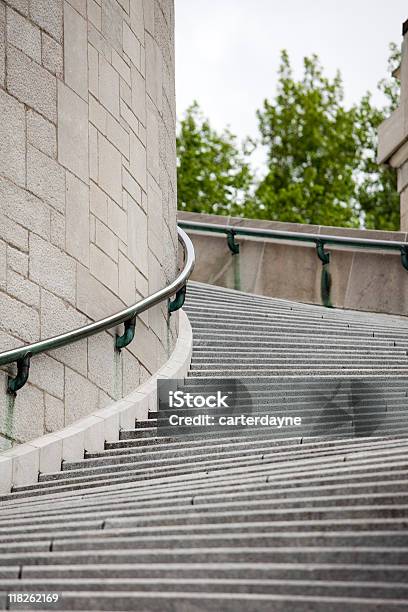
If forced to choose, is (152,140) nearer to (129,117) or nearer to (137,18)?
(129,117)

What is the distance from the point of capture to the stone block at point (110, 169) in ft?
33.8

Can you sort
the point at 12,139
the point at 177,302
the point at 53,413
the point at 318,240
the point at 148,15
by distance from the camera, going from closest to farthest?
1. the point at 12,139
2. the point at 53,413
3. the point at 177,302
4. the point at 148,15
5. the point at 318,240

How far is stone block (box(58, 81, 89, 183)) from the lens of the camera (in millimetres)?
9641

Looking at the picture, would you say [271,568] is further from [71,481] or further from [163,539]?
[71,481]

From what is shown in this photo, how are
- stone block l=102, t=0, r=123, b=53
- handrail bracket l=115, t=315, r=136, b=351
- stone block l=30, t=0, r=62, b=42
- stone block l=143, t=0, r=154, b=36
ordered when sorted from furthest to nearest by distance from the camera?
stone block l=143, t=0, r=154, b=36 < stone block l=102, t=0, r=123, b=53 < handrail bracket l=115, t=315, r=136, b=351 < stone block l=30, t=0, r=62, b=42

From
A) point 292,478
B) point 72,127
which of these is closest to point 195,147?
point 72,127

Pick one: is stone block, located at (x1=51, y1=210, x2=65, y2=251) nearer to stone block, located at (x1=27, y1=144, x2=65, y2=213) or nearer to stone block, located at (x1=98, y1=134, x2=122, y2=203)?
stone block, located at (x1=27, y1=144, x2=65, y2=213)

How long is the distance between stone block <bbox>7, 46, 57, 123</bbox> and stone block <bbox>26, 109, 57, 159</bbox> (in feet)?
0.19

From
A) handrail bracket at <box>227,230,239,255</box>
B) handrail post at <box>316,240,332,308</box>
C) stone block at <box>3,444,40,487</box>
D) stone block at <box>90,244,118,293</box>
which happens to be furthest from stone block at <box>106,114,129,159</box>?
handrail bracket at <box>227,230,239,255</box>

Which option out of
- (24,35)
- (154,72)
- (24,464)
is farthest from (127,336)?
(154,72)

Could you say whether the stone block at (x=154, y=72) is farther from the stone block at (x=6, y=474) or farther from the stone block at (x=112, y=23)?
the stone block at (x=6, y=474)

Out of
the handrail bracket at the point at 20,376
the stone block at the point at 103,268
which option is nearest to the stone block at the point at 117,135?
the stone block at the point at 103,268

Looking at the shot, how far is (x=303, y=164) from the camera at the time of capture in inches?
1628

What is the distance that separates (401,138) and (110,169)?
25.3 ft
